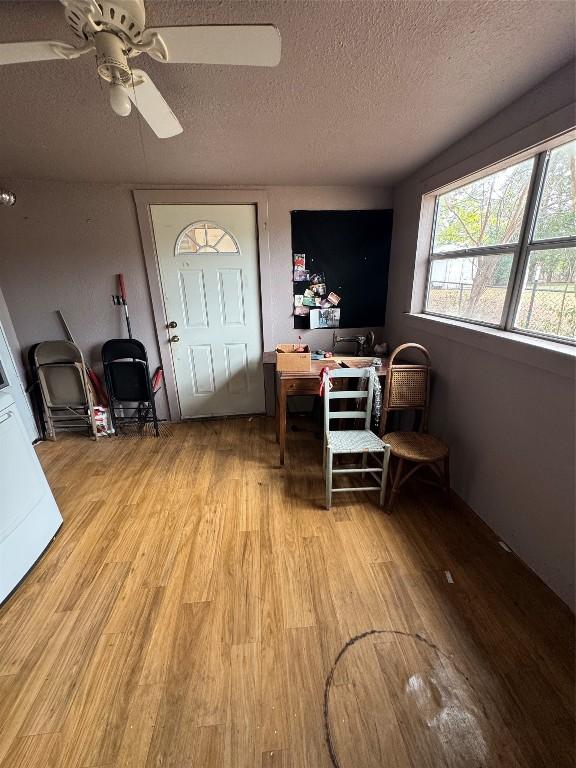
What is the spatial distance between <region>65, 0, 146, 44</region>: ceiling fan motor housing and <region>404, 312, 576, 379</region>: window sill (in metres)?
1.84

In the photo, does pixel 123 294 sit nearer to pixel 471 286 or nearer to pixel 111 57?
pixel 111 57

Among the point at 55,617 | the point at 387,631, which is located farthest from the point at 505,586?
the point at 55,617

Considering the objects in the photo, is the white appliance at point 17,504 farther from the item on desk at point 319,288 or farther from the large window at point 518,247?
the large window at point 518,247

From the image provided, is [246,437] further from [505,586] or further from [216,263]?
[505,586]

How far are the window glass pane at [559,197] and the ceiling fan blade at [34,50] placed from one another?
1.95m

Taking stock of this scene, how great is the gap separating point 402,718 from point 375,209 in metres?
3.30

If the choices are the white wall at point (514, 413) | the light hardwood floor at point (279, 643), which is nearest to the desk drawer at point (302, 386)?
the light hardwood floor at point (279, 643)

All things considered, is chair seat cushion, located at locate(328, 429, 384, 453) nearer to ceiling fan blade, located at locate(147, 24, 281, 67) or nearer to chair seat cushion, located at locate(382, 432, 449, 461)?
chair seat cushion, located at locate(382, 432, 449, 461)

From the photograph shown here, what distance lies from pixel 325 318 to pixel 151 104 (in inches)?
83.2

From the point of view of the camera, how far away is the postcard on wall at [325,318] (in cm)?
298

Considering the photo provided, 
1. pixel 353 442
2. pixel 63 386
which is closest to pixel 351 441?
pixel 353 442

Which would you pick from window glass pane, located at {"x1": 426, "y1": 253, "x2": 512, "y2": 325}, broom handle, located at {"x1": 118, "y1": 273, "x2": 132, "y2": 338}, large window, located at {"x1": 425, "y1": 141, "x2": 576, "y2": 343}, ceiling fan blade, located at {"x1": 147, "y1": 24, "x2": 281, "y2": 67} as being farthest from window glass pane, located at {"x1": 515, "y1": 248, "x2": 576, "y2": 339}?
broom handle, located at {"x1": 118, "y1": 273, "x2": 132, "y2": 338}

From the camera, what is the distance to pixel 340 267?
9.43 feet

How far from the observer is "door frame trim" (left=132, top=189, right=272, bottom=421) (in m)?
2.56
